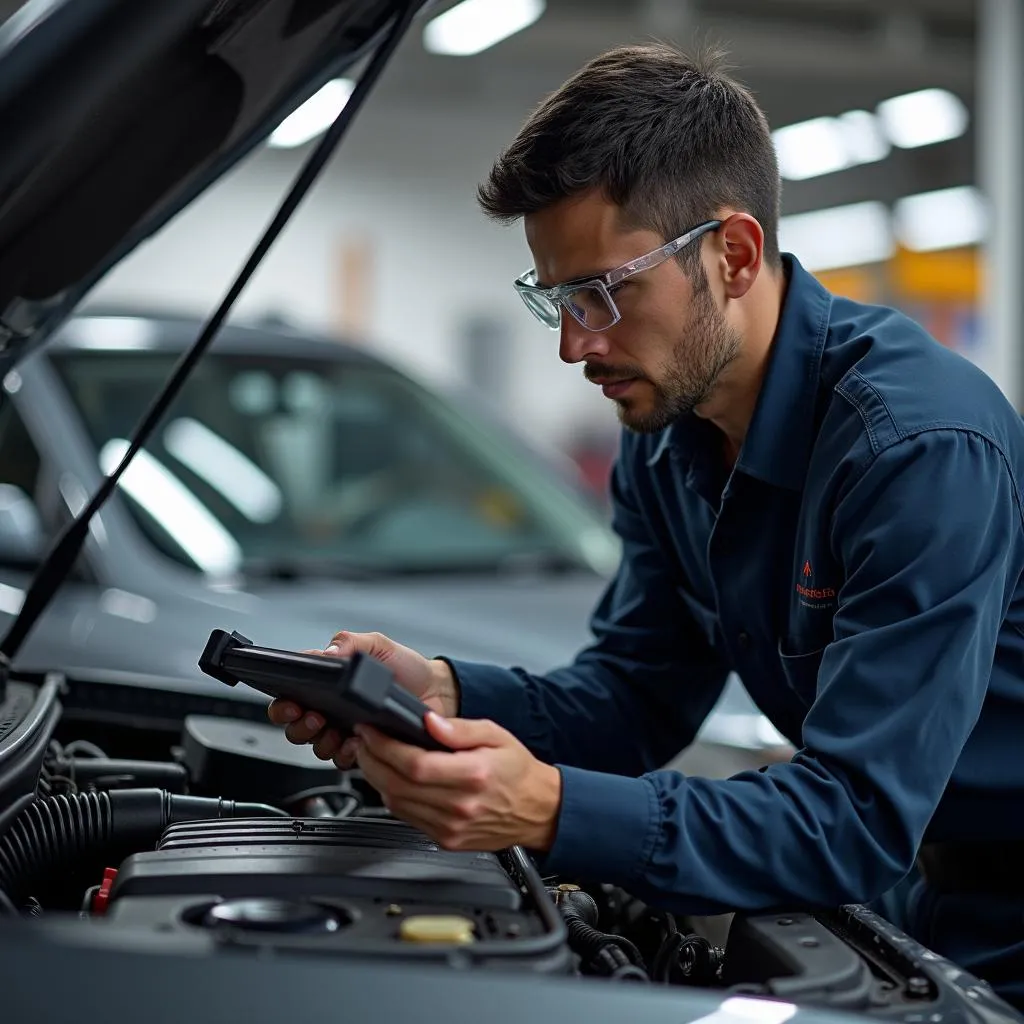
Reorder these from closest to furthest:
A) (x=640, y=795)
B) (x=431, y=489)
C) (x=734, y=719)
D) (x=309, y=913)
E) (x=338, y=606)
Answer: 1. (x=309, y=913)
2. (x=640, y=795)
3. (x=734, y=719)
4. (x=338, y=606)
5. (x=431, y=489)

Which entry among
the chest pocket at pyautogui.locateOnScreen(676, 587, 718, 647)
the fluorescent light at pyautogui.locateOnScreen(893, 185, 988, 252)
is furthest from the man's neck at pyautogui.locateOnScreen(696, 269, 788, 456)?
the fluorescent light at pyautogui.locateOnScreen(893, 185, 988, 252)

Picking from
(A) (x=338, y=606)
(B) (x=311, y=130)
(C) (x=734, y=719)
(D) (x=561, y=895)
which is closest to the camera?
(D) (x=561, y=895)

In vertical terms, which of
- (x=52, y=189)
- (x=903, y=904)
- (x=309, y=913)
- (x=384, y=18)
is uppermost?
(x=384, y=18)

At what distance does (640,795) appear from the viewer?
1.37m

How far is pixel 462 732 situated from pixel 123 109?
798mm

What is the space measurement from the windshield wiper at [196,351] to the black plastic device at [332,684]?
1.35 feet

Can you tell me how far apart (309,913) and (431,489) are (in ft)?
8.75

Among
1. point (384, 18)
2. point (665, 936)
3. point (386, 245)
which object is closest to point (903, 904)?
point (665, 936)

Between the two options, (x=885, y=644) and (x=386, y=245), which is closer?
(x=885, y=644)

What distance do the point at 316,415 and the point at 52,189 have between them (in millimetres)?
2290

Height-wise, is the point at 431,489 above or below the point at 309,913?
below

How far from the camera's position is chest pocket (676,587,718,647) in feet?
6.28

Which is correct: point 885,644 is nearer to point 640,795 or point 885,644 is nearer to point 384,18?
point 640,795

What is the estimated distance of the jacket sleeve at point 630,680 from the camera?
193 centimetres
